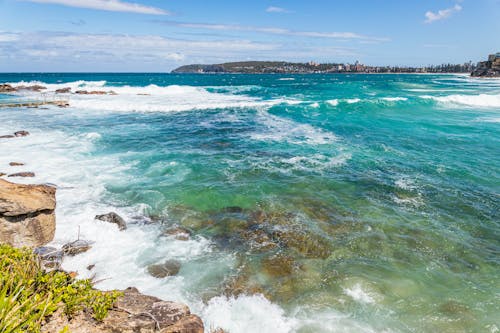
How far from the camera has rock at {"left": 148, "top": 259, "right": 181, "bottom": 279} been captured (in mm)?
8789

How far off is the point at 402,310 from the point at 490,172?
12695 millimetres

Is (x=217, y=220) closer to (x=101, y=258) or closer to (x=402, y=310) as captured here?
(x=101, y=258)

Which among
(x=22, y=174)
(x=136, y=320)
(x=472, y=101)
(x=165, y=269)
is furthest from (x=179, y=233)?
(x=472, y=101)

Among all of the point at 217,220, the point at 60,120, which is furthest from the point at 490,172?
the point at 60,120

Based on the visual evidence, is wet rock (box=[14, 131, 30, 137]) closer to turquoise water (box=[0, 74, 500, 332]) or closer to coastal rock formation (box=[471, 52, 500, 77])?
turquoise water (box=[0, 74, 500, 332])

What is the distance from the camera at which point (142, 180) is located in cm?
1569

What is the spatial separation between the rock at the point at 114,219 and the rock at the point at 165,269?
2609 millimetres

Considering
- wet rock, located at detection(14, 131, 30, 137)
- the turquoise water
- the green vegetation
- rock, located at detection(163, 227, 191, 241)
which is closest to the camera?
the green vegetation

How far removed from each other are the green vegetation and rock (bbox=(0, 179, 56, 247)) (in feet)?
11.4

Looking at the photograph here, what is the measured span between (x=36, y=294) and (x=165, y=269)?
4359 millimetres

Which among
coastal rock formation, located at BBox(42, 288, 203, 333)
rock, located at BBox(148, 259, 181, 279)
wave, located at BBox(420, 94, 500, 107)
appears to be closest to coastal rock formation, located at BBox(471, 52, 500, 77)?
wave, located at BBox(420, 94, 500, 107)

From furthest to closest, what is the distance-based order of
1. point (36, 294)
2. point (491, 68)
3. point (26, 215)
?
point (491, 68) → point (26, 215) → point (36, 294)

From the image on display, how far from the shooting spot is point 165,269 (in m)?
8.98

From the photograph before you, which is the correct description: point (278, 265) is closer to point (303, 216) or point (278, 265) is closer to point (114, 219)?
point (303, 216)
